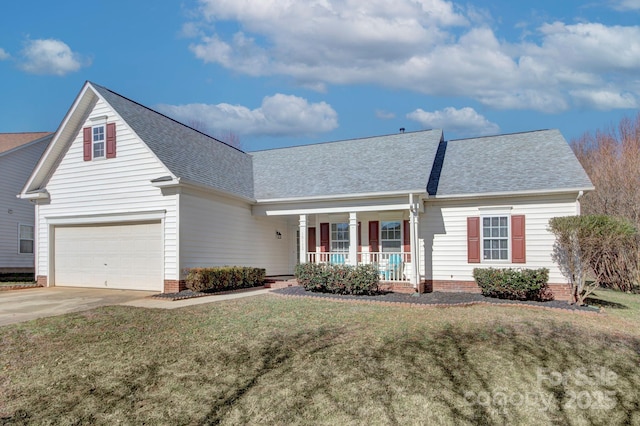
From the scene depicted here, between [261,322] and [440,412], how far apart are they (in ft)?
14.7

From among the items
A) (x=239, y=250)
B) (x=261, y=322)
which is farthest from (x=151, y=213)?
(x=261, y=322)

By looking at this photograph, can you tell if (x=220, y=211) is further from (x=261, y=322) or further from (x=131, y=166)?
(x=261, y=322)

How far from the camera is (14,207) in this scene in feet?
66.8

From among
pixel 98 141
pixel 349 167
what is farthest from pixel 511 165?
pixel 98 141

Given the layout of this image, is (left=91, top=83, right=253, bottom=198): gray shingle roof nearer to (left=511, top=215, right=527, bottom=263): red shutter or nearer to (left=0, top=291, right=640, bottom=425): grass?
(left=0, top=291, right=640, bottom=425): grass

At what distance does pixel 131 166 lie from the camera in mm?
14328

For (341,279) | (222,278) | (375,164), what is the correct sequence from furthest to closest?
1. (375,164)
2. (222,278)
3. (341,279)

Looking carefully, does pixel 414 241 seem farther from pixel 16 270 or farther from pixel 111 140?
pixel 16 270

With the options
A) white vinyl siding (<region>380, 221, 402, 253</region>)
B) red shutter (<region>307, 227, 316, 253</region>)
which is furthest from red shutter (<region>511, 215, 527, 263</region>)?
red shutter (<region>307, 227, 316, 253</region>)

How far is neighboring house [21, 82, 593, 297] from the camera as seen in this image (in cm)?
1358

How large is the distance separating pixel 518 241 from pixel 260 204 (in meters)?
9.15

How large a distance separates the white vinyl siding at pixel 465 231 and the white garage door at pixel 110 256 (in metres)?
8.91

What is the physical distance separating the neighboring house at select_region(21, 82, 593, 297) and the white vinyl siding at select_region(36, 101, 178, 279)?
47mm

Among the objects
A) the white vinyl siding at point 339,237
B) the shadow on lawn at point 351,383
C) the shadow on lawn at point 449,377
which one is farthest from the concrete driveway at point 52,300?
the white vinyl siding at point 339,237
